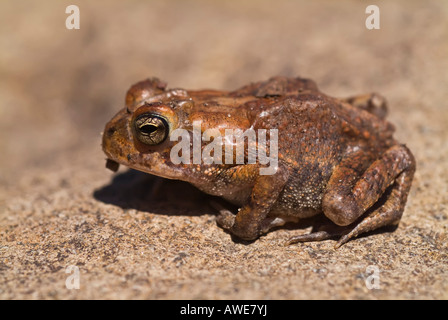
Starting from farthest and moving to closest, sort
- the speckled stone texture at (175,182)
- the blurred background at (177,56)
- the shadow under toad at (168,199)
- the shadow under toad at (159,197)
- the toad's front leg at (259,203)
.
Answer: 1. the blurred background at (177,56)
2. the shadow under toad at (159,197)
3. the shadow under toad at (168,199)
4. the toad's front leg at (259,203)
5. the speckled stone texture at (175,182)

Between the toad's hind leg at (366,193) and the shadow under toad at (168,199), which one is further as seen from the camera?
the shadow under toad at (168,199)

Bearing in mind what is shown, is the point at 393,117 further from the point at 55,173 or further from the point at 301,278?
the point at 55,173

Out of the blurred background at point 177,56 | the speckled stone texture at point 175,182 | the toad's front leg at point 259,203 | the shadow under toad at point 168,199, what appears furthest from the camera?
the blurred background at point 177,56

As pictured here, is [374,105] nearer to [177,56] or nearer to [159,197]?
[159,197]

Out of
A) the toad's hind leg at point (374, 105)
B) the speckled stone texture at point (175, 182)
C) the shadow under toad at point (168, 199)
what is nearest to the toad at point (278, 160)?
the shadow under toad at point (168, 199)

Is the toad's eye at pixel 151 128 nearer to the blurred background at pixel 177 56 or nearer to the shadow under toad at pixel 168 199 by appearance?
the shadow under toad at pixel 168 199

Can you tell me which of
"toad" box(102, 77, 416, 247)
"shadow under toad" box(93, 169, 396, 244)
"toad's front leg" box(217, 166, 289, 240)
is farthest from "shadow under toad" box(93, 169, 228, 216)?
"toad's front leg" box(217, 166, 289, 240)
